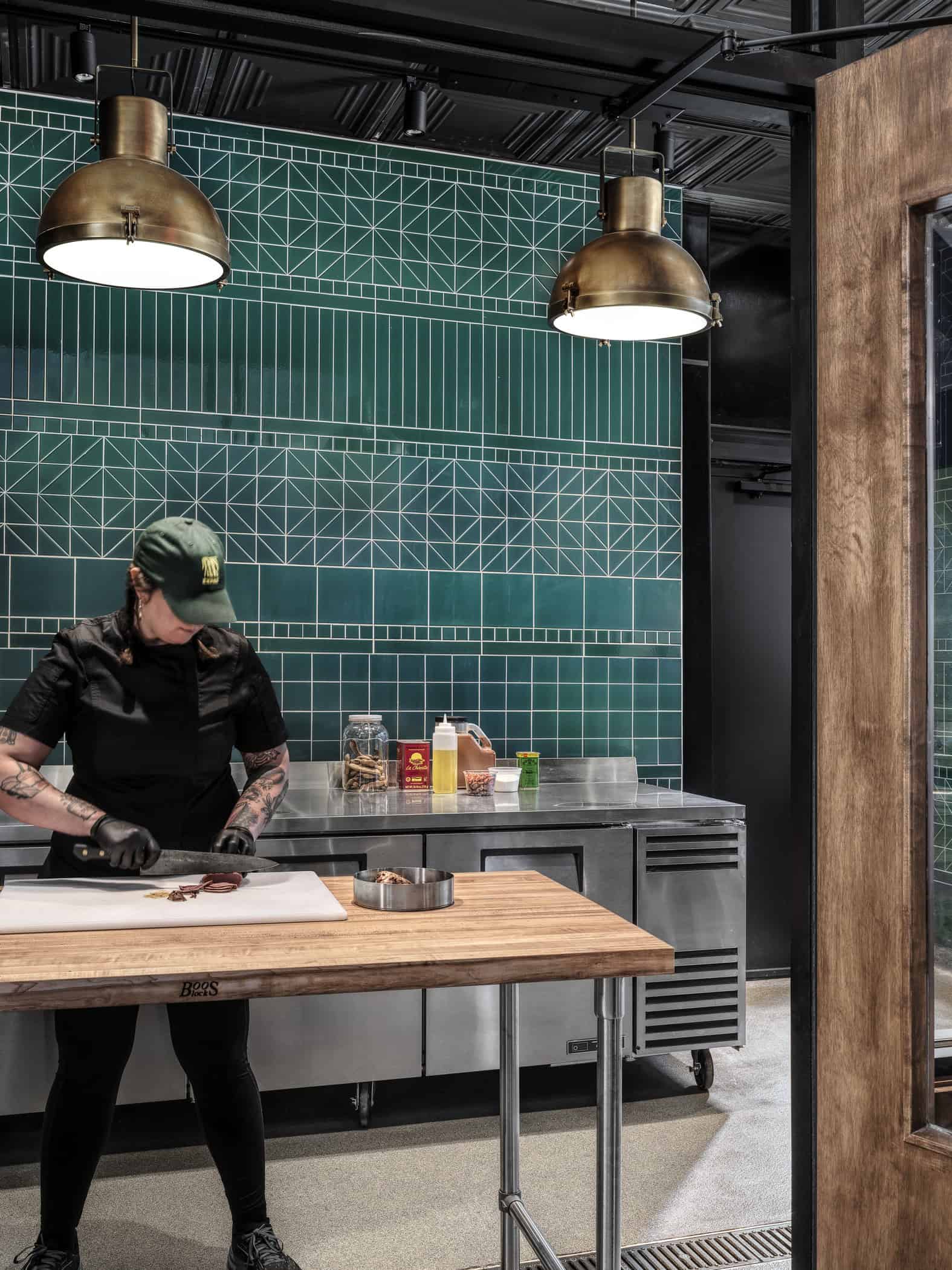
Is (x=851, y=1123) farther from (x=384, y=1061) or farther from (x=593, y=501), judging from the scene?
(x=593, y=501)

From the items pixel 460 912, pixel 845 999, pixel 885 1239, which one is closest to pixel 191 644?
pixel 460 912

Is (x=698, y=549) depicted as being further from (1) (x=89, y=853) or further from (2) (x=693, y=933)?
(1) (x=89, y=853)

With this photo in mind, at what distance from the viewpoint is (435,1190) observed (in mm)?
3182

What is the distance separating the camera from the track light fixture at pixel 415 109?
3.98 m

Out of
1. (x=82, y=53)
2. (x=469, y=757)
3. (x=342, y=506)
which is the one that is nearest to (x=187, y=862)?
(x=469, y=757)

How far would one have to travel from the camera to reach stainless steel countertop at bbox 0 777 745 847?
11.7ft

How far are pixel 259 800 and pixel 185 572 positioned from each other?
0.63 m

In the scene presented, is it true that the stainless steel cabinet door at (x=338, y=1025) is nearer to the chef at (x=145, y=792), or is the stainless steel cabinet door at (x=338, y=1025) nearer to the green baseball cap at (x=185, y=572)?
the chef at (x=145, y=792)

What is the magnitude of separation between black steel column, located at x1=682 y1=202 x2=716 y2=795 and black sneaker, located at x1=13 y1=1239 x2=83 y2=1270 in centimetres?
322

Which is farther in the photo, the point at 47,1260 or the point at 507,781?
the point at 507,781

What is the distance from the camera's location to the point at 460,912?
215 centimetres

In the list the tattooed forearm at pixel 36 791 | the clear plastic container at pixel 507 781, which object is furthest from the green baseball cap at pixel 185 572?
the clear plastic container at pixel 507 781

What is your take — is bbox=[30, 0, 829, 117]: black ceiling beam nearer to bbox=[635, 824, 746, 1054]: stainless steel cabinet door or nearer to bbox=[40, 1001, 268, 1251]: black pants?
bbox=[40, 1001, 268, 1251]: black pants

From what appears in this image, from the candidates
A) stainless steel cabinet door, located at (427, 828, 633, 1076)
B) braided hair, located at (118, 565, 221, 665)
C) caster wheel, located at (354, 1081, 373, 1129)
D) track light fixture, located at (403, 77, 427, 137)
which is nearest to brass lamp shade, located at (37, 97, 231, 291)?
braided hair, located at (118, 565, 221, 665)
